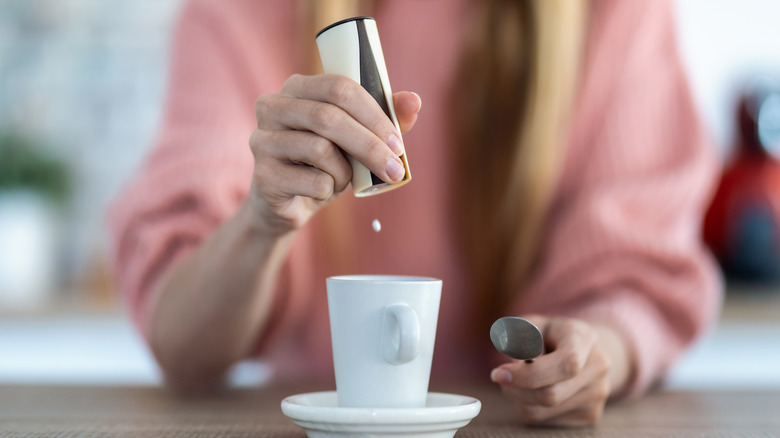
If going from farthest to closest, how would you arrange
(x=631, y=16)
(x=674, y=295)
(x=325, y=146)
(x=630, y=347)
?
(x=631, y=16)
(x=674, y=295)
(x=630, y=347)
(x=325, y=146)

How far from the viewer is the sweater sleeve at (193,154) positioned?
3.31 feet

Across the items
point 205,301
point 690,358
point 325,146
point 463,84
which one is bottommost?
point 690,358

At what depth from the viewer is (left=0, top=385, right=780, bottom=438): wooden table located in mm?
645

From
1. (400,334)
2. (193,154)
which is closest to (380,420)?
(400,334)

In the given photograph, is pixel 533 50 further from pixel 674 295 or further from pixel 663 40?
pixel 674 295

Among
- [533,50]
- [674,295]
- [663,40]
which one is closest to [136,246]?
[533,50]

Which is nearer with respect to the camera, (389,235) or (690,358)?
(389,235)

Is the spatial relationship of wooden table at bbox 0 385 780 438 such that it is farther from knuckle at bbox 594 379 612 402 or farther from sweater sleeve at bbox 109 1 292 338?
sweater sleeve at bbox 109 1 292 338

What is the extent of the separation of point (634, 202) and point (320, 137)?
0.62 meters

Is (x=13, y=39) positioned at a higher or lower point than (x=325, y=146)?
higher

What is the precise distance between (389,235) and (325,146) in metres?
0.62

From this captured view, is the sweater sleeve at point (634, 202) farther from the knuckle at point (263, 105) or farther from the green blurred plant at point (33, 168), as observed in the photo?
the green blurred plant at point (33, 168)

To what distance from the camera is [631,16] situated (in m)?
1.16

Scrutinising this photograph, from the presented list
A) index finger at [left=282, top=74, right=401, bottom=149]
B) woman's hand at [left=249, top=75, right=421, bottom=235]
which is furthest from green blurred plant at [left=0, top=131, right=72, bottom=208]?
index finger at [left=282, top=74, right=401, bottom=149]
